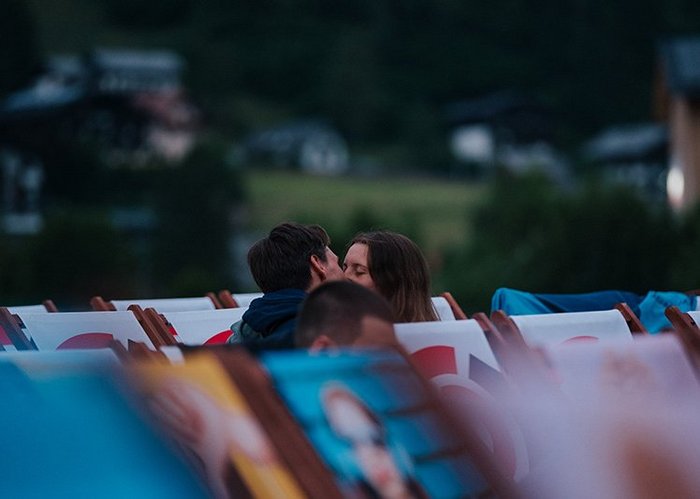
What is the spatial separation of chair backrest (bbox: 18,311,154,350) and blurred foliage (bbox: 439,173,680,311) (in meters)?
18.2

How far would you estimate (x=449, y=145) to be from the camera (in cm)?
7294

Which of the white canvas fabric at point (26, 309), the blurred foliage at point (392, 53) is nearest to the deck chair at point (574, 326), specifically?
the white canvas fabric at point (26, 309)

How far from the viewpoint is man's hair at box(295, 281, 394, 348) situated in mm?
3316

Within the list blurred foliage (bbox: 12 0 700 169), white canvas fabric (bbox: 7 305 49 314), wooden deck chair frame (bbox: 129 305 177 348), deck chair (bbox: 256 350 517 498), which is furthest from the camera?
blurred foliage (bbox: 12 0 700 169)

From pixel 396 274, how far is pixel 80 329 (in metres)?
1.22

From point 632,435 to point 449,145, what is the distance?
2762 inches

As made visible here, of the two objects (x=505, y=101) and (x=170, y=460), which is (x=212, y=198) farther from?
(x=170, y=460)

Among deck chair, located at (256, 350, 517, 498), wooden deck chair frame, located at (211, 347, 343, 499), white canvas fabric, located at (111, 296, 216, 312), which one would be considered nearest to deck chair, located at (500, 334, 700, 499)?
deck chair, located at (256, 350, 517, 498)

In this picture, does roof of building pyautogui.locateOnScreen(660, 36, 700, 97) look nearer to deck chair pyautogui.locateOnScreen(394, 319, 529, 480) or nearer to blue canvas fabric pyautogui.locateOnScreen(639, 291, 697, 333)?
blue canvas fabric pyautogui.locateOnScreen(639, 291, 697, 333)

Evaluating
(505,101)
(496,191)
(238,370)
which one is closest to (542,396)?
(238,370)

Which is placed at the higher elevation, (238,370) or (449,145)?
(238,370)

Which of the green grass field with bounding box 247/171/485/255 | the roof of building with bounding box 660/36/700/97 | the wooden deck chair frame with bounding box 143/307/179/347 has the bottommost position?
the green grass field with bounding box 247/171/485/255

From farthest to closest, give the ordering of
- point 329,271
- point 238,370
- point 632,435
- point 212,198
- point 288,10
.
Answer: point 288,10 < point 212,198 < point 329,271 < point 632,435 < point 238,370

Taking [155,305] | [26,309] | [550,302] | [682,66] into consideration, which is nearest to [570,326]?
[550,302]
